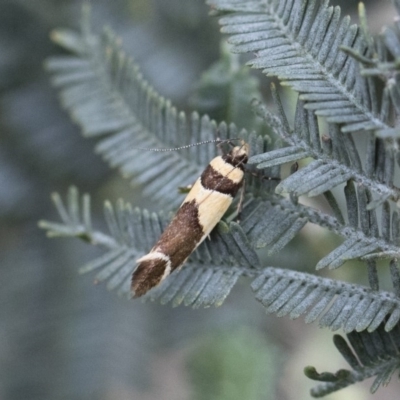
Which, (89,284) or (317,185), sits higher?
(317,185)

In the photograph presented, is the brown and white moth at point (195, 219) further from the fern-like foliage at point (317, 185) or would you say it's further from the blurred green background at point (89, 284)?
the blurred green background at point (89, 284)

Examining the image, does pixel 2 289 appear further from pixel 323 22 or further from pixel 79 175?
pixel 323 22

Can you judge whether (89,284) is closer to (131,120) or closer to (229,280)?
(131,120)

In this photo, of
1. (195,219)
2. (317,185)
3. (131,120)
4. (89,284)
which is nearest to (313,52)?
(317,185)

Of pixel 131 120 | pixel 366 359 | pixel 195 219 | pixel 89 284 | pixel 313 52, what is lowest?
pixel 89 284

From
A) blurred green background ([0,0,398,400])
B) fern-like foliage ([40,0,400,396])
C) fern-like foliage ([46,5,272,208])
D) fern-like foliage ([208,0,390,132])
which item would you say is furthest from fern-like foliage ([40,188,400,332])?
blurred green background ([0,0,398,400])

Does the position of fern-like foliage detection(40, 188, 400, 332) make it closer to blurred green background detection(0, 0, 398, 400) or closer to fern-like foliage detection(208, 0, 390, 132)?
fern-like foliage detection(208, 0, 390, 132)

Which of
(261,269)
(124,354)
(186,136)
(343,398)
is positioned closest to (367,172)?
(261,269)
